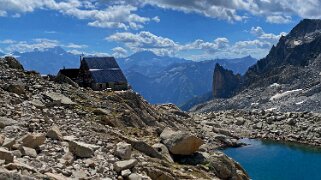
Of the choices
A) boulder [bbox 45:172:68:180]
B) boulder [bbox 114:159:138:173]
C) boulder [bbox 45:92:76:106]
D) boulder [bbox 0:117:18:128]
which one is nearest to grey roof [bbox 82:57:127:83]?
boulder [bbox 45:92:76:106]

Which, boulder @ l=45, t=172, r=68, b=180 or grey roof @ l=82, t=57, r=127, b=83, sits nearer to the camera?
boulder @ l=45, t=172, r=68, b=180

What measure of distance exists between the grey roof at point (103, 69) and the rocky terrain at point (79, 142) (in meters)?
11.1

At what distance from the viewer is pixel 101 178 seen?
78.1ft

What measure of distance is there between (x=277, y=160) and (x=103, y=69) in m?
36.6

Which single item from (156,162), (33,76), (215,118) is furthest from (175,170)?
(215,118)

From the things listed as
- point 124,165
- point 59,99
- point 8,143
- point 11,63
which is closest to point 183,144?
point 124,165

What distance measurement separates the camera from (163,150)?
34.8 meters

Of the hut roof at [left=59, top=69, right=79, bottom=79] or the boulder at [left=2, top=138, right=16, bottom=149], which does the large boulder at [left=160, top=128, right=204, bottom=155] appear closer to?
the boulder at [left=2, top=138, right=16, bottom=149]

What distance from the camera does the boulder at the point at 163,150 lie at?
3377 cm

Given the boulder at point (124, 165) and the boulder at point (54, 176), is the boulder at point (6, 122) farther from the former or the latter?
the boulder at point (54, 176)

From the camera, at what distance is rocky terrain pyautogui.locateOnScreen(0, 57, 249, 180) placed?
941 inches

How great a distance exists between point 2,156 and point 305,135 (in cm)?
9350

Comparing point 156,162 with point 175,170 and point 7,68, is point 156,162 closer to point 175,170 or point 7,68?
point 175,170

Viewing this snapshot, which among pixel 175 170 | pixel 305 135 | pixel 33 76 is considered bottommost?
pixel 305 135
